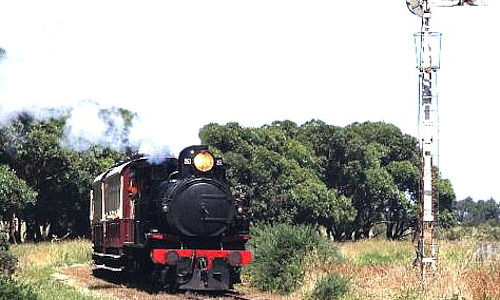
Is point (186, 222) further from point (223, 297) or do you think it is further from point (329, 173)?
point (329, 173)

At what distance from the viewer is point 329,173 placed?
197 ft

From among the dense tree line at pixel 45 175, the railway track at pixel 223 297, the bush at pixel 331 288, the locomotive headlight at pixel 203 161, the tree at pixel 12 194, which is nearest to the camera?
the bush at pixel 331 288

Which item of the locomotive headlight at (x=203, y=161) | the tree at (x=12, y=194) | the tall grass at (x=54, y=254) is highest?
the locomotive headlight at (x=203, y=161)

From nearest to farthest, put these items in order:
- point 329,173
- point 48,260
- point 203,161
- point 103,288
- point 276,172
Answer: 1. point 203,161
2. point 103,288
3. point 48,260
4. point 276,172
5. point 329,173

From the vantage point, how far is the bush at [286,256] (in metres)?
21.0

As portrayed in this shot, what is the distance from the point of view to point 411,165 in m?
62.1

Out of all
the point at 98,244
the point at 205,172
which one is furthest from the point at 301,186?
the point at 205,172

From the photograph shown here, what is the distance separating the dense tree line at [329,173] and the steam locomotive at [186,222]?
2532 centimetres

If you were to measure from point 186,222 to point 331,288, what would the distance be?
3827 mm

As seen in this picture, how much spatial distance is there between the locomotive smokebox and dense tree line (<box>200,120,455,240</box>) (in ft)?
86.1

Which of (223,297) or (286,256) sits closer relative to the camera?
(223,297)

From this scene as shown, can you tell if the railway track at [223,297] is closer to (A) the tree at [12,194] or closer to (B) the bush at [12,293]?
(B) the bush at [12,293]

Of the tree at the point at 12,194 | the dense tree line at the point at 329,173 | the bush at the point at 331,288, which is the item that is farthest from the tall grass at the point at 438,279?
the dense tree line at the point at 329,173

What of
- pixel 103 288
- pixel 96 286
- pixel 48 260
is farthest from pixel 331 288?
pixel 48 260
